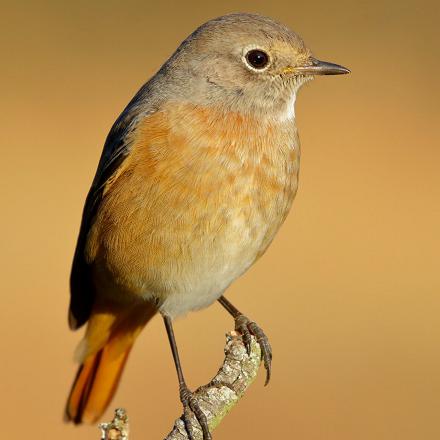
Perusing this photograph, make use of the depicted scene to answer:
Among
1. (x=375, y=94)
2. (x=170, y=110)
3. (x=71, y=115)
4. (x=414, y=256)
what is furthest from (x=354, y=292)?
(x=170, y=110)

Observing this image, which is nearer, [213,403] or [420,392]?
[213,403]

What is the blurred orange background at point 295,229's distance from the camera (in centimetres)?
679

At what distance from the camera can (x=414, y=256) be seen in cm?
782

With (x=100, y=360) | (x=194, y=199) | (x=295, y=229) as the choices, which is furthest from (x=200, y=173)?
(x=295, y=229)

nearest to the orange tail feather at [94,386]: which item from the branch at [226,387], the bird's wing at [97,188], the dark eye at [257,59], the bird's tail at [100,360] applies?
the bird's tail at [100,360]

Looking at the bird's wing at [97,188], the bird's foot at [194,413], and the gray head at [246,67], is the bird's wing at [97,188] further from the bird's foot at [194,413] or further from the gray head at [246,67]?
the bird's foot at [194,413]

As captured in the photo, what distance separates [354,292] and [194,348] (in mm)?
1204

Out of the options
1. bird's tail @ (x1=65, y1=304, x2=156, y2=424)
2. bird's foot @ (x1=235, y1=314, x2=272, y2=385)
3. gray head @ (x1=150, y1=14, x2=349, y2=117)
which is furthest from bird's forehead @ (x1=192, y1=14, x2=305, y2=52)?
bird's tail @ (x1=65, y1=304, x2=156, y2=424)

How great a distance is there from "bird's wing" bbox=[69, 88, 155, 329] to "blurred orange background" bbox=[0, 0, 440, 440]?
4.15ft

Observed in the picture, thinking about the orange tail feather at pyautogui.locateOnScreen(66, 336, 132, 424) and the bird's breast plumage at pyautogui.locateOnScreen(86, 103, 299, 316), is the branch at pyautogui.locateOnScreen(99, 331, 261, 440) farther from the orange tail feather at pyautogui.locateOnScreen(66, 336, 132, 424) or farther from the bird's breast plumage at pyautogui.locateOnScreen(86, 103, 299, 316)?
the orange tail feather at pyautogui.locateOnScreen(66, 336, 132, 424)

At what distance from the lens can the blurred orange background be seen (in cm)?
679

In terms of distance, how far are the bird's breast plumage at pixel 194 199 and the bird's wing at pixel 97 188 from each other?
3.1 inches

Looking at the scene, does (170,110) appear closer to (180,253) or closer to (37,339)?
(180,253)

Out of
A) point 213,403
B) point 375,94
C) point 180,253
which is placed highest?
point 375,94
